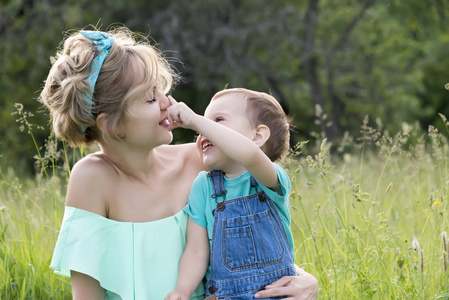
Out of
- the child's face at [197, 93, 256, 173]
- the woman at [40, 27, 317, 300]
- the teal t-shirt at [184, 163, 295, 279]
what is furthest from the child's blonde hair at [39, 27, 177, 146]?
the teal t-shirt at [184, 163, 295, 279]

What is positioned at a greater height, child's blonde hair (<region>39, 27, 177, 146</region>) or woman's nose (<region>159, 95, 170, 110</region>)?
child's blonde hair (<region>39, 27, 177, 146</region>)

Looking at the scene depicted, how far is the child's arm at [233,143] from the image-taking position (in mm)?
2211

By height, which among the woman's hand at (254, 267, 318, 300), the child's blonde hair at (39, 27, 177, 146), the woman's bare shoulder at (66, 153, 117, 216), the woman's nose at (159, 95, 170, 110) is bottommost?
the woman's hand at (254, 267, 318, 300)

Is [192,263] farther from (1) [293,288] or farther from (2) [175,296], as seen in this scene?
(1) [293,288]

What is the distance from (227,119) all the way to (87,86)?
1.81 ft

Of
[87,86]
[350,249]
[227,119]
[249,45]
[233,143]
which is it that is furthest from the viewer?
[249,45]

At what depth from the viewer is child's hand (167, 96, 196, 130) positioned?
225cm

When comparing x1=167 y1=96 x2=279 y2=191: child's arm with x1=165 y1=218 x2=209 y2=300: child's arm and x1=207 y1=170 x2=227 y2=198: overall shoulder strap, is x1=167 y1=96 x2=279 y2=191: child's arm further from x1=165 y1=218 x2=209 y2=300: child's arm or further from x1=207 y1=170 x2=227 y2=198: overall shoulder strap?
x1=165 y1=218 x2=209 y2=300: child's arm

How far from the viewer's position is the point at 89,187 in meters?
2.39

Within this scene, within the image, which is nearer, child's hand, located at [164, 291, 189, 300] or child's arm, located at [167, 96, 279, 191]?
child's arm, located at [167, 96, 279, 191]

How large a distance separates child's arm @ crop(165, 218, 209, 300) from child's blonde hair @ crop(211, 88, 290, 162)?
1.45ft

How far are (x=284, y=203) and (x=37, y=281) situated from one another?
1.42 metres

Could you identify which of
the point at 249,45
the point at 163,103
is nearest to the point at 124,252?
the point at 163,103

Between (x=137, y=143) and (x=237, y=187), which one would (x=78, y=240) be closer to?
(x=137, y=143)
